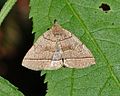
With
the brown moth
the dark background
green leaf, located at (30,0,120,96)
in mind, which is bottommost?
the dark background

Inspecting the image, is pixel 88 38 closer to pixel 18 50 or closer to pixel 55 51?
pixel 55 51

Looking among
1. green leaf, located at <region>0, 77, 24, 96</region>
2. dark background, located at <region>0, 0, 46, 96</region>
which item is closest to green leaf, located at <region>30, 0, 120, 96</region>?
green leaf, located at <region>0, 77, 24, 96</region>

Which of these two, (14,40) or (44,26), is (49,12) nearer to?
(44,26)

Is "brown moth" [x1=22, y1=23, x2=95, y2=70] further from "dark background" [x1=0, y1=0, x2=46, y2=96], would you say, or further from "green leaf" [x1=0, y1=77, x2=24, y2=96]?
"dark background" [x1=0, y1=0, x2=46, y2=96]

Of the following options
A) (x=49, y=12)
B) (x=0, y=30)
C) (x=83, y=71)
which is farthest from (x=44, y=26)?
(x=0, y=30)

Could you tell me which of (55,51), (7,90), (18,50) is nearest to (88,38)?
(55,51)
